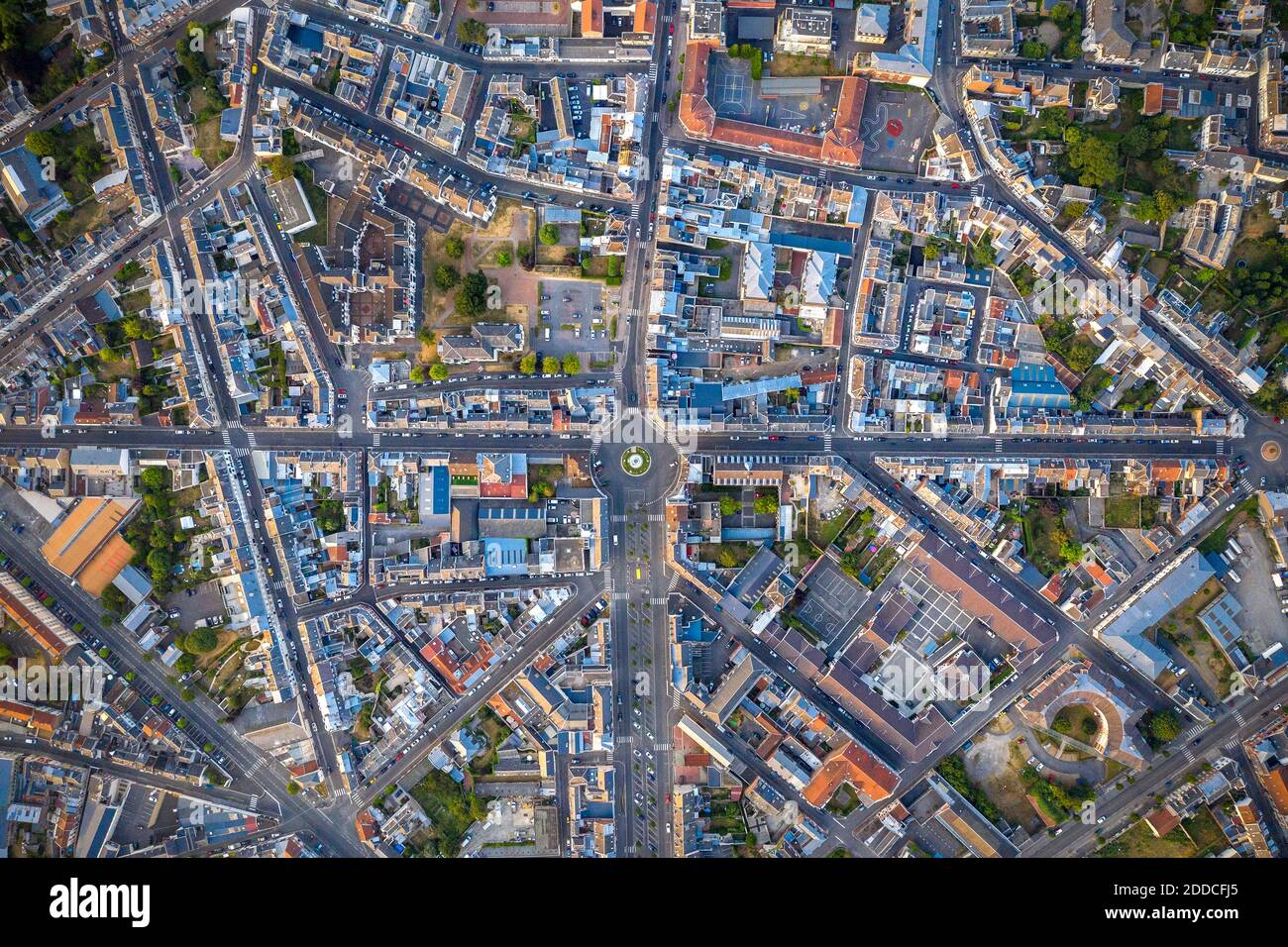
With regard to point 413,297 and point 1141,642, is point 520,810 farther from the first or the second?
point 1141,642

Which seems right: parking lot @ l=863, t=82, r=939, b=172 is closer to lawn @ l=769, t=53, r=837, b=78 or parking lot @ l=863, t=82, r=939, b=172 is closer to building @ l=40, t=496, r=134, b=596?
lawn @ l=769, t=53, r=837, b=78

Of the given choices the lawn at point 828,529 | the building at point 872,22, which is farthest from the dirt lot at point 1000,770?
the building at point 872,22

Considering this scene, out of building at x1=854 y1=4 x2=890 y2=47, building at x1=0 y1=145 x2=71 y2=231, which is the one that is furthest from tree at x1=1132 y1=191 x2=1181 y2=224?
building at x1=0 y1=145 x2=71 y2=231

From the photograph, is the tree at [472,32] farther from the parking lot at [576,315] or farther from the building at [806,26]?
the building at [806,26]

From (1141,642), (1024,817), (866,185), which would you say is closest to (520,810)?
(1024,817)

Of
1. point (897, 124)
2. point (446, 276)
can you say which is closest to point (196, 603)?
point (446, 276)
